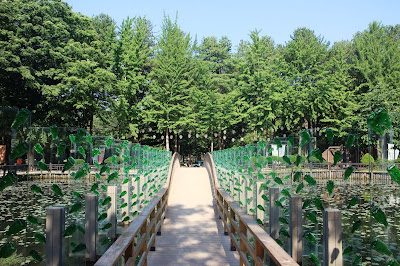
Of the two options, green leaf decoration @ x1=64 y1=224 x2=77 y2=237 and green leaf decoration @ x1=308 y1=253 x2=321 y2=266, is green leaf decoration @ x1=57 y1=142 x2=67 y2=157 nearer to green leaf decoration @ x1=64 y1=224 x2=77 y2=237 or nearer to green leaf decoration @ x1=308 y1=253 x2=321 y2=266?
green leaf decoration @ x1=64 y1=224 x2=77 y2=237

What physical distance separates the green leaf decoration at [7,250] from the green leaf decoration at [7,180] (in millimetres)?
374

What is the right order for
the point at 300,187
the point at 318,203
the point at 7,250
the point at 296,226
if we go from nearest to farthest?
the point at 7,250 < the point at 318,203 < the point at 296,226 < the point at 300,187

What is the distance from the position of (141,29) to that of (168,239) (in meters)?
25.9

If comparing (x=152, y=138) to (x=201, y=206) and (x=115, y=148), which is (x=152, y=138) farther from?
(x=115, y=148)

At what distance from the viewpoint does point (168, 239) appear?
6.95 m

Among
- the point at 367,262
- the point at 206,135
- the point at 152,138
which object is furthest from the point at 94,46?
the point at 367,262

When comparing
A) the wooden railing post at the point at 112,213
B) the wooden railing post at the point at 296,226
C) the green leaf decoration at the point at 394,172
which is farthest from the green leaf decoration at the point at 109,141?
the green leaf decoration at the point at 394,172

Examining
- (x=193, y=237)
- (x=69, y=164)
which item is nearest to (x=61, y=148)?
(x=69, y=164)

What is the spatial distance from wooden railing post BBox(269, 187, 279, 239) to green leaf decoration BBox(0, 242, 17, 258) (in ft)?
9.27

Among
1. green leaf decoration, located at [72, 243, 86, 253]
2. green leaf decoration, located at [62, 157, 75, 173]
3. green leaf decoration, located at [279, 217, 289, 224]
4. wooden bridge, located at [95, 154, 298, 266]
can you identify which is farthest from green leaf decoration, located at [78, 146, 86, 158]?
green leaf decoration, located at [279, 217, 289, 224]

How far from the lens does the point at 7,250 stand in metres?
2.48

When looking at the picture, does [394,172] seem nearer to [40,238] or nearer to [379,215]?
[379,215]

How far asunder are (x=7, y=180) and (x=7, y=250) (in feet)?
1.54

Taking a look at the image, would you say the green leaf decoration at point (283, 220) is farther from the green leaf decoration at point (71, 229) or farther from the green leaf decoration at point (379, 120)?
the green leaf decoration at point (71, 229)
